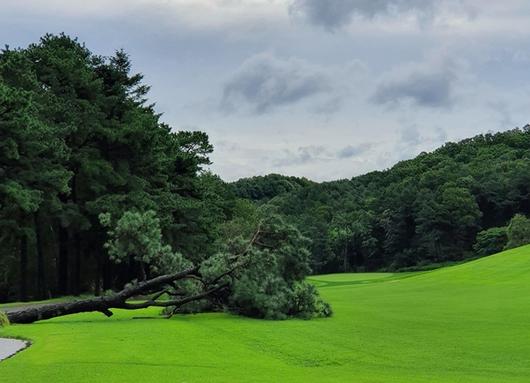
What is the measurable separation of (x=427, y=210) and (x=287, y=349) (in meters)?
94.7

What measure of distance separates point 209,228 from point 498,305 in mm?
26092

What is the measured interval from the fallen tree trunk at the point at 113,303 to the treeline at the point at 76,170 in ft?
38.5

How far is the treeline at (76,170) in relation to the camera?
104 ft

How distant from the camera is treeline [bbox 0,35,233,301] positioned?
1243 inches

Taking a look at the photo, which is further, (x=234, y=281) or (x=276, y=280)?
(x=234, y=281)

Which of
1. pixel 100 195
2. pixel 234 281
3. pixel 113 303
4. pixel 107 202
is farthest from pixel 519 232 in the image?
pixel 113 303

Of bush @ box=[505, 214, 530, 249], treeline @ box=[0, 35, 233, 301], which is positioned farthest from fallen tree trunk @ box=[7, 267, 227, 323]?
bush @ box=[505, 214, 530, 249]

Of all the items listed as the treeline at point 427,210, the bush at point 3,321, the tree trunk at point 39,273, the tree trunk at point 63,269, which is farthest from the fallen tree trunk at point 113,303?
the treeline at point 427,210

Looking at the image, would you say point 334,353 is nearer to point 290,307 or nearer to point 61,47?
point 290,307

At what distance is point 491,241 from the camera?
9212 centimetres

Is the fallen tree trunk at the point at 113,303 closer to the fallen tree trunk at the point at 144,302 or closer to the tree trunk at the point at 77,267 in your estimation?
the fallen tree trunk at the point at 144,302

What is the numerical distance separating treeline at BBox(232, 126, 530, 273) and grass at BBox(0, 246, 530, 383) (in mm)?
70462

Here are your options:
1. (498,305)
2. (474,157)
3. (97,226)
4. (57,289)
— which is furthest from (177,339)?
(474,157)

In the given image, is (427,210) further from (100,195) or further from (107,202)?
(107,202)
